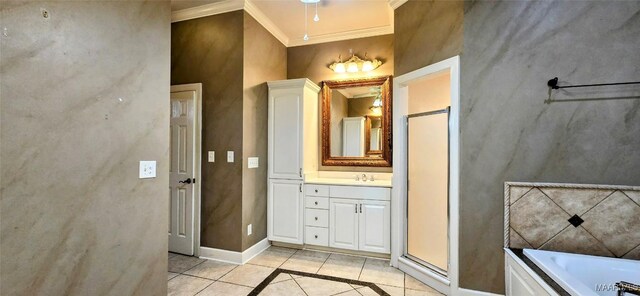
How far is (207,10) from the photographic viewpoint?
2955 millimetres

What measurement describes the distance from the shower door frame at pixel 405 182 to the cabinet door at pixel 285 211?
1106mm

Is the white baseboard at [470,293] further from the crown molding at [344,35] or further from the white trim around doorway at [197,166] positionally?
the crown molding at [344,35]

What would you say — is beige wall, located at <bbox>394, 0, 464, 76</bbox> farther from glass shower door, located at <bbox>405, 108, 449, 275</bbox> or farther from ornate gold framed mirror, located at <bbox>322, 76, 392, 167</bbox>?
ornate gold framed mirror, located at <bbox>322, 76, 392, 167</bbox>

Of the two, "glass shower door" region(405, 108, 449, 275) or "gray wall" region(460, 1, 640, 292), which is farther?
"glass shower door" region(405, 108, 449, 275)

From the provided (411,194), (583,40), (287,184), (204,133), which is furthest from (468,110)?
(204,133)

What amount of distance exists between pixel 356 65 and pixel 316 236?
7.35 ft

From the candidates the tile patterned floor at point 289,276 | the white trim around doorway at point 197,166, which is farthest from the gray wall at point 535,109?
the white trim around doorway at point 197,166

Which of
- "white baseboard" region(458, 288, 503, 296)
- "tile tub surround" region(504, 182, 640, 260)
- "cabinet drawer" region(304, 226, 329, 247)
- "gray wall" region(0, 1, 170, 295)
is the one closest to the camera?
"gray wall" region(0, 1, 170, 295)

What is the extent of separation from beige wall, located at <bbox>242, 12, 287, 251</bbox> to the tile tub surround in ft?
7.99

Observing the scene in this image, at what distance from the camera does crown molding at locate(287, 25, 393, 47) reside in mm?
3424

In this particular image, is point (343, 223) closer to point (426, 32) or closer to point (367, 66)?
point (367, 66)

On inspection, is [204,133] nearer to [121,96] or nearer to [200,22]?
[200,22]

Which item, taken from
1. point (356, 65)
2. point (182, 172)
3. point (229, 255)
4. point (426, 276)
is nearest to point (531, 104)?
point (426, 276)

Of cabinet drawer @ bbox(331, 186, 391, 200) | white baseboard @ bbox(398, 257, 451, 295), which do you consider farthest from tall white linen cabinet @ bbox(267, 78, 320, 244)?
white baseboard @ bbox(398, 257, 451, 295)
